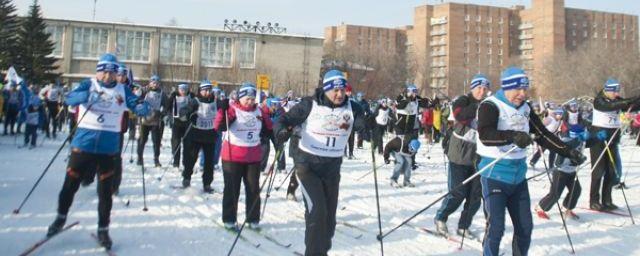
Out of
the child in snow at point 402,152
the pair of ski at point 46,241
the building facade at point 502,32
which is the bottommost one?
the pair of ski at point 46,241

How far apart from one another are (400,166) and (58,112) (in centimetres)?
1496

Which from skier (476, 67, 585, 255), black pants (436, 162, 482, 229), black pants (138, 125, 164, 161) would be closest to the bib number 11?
skier (476, 67, 585, 255)

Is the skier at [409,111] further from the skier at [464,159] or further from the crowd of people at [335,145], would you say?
the skier at [464,159]

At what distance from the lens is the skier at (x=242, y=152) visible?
7.28m

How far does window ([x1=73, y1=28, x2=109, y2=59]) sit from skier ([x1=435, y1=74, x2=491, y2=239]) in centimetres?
5870

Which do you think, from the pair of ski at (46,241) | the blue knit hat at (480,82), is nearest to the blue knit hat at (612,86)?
the blue knit hat at (480,82)

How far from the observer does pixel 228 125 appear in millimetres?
7480

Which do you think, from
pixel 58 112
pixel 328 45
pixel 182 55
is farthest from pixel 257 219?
pixel 328 45

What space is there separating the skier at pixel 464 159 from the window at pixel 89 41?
58697 mm

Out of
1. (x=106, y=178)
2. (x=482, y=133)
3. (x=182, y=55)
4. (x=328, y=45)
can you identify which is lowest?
(x=106, y=178)

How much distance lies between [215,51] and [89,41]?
13.9 metres

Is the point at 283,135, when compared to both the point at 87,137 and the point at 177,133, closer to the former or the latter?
the point at 87,137

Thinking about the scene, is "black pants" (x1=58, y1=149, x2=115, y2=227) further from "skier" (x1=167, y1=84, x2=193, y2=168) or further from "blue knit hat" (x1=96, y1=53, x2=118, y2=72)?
"skier" (x1=167, y1=84, x2=193, y2=168)

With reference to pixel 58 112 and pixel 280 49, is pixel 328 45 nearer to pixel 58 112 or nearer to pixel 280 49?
pixel 280 49
